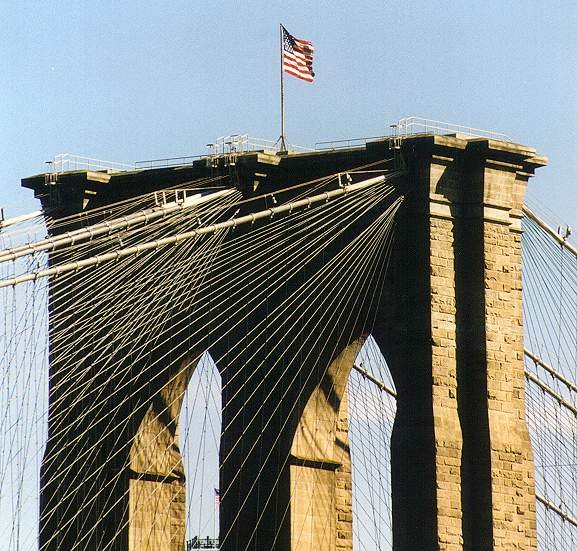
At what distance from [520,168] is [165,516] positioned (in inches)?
580

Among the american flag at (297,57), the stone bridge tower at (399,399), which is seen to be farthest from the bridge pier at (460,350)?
the american flag at (297,57)

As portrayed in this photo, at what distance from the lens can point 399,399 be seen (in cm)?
6512

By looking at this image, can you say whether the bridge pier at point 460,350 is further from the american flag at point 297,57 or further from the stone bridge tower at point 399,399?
the american flag at point 297,57

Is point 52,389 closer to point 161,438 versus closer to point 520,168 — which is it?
point 161,438

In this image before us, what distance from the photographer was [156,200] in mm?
65250

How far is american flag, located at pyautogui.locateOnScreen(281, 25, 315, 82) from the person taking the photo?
228 ft

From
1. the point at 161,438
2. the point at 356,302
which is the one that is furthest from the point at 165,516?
the point at 356,302

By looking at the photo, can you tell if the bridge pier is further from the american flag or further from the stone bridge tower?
the american flag

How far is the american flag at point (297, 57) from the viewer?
228ft

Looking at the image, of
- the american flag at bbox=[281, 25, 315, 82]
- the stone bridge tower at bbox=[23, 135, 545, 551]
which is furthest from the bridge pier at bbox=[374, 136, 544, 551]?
the american flag at bbox=[281, 25, 315, 82]

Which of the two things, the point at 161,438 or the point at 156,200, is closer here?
the point at 156,200

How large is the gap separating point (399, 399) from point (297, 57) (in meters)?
11.1

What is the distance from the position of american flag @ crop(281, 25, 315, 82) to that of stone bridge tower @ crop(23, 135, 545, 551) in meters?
3.15

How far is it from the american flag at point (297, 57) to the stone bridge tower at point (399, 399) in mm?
3149
